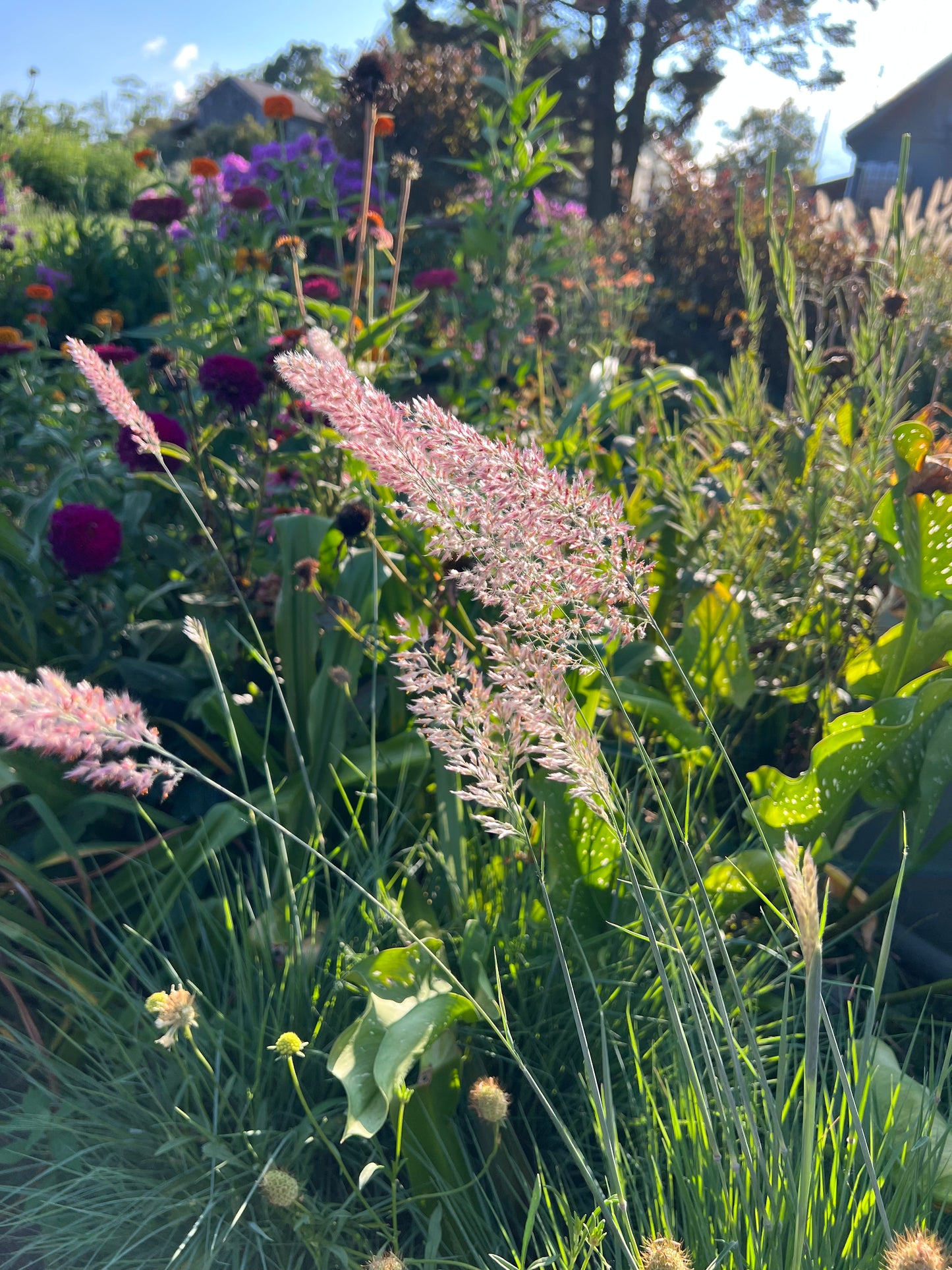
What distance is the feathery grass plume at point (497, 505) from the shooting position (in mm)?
709

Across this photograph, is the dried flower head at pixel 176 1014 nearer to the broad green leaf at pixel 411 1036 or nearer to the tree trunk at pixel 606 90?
the broad green leaf at pixel 411 1036

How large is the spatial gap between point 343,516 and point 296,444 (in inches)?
22.1

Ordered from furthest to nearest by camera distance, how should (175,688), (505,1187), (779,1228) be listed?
1. (175,688)
2. (505,1187)
3. (779,1228)

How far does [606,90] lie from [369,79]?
9.96 m

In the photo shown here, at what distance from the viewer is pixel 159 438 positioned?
1.56 meters

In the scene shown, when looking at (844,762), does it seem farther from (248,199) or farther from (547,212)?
(547,212)

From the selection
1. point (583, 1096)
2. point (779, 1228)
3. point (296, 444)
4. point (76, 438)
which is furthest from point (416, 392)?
point (779, 1228)

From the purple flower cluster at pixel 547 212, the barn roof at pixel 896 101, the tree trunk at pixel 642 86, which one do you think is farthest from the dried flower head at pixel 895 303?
the barn roof at pixel 896 101

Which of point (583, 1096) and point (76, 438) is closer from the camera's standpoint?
point (583, 1096)

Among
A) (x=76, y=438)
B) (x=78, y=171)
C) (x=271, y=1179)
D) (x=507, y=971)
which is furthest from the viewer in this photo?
(x=78, y=171)

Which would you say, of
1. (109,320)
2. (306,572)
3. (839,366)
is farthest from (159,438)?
(109,320)

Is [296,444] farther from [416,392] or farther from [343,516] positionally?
[416,392]

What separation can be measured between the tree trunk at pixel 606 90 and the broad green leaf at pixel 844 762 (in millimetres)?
10271

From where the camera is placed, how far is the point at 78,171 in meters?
17.0
